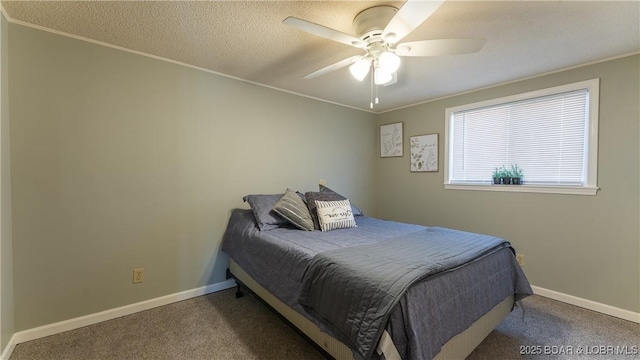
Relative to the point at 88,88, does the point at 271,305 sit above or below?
below

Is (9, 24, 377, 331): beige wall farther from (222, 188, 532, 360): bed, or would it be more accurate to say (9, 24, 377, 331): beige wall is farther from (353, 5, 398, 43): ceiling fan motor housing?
(353, 5, 398, 43): ceiling fan motor housing

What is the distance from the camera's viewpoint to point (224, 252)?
110 inches

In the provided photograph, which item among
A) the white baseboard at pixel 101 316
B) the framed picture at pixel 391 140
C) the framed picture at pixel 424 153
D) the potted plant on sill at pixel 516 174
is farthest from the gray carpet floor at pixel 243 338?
the framed picture at pixel 391 140

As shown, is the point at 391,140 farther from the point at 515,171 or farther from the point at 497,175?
Result: the point at 515,171

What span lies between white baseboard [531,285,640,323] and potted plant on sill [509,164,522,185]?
1.10 meters

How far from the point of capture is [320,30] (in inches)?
59.1

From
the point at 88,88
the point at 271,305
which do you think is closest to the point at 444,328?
the point at 271,305

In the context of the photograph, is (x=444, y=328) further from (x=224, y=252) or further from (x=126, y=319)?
(x=126, y=319)

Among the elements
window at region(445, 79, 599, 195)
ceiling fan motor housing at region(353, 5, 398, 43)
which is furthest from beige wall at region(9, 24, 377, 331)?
window at region(445, 79, 599, 195)

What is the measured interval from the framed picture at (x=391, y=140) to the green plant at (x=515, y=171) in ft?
4.47

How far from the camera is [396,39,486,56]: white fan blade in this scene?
157 cm

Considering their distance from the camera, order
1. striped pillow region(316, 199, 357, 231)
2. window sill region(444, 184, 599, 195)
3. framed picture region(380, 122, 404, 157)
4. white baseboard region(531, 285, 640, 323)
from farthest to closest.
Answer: framed picture region(380, 122, 404, 157) < striped pillow region(316, 199, 357, 231) < window sill region(444, 184, 599, 195) < white baseboard region(531, 285, 640, 323)

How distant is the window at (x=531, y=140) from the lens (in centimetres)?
250

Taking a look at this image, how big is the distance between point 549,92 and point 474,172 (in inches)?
42.4
